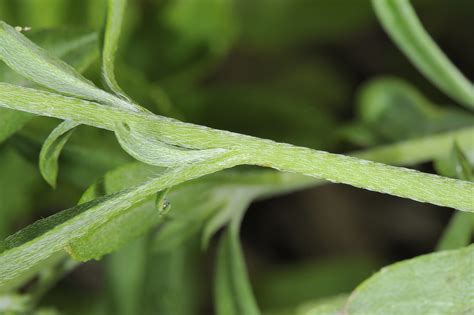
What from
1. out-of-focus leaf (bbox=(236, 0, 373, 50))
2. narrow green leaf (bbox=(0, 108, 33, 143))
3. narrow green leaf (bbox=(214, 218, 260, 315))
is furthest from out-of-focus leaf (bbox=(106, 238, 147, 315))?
out-of-focus leaf (bbox=(236, 0, 373, 50))

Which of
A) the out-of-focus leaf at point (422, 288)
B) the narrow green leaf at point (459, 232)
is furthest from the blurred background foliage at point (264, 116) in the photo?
the out-of-focus leaf at point (422, 288)

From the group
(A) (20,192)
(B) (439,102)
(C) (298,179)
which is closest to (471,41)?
(B) (439,102)

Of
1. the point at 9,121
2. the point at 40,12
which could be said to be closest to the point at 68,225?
the point at 9,121

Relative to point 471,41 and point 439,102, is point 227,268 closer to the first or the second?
point 439,102

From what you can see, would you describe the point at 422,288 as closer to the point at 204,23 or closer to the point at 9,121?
the point at 9,121

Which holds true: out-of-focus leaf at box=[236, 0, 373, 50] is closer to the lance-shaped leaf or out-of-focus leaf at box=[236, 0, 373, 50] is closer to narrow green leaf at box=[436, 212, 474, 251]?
narrow green leaf at box=[436, 212, 474, 251]
